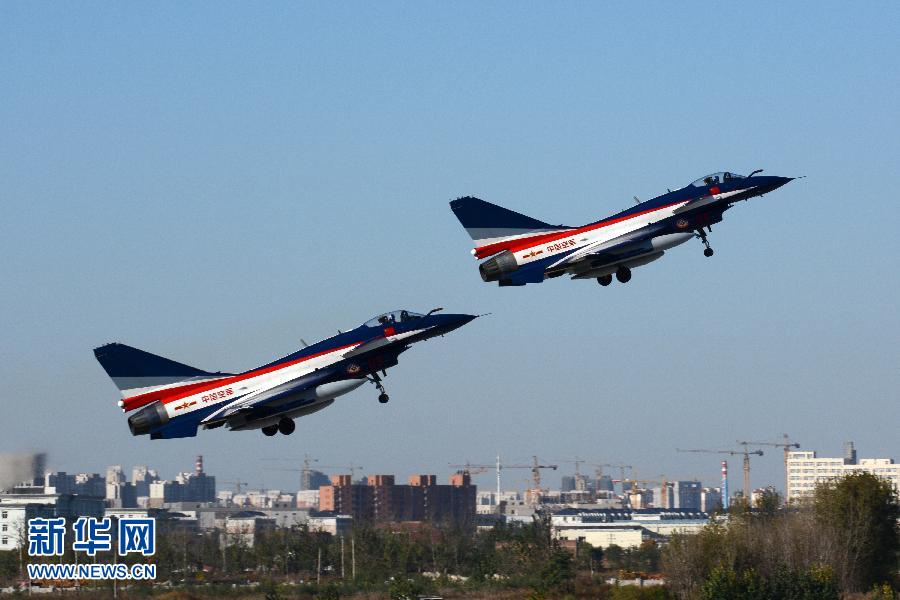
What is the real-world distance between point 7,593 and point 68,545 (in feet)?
68.5

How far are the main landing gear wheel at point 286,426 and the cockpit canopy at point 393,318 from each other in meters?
5.29

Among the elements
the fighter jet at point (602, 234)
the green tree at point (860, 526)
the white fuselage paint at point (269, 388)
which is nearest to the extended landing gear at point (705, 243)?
the fighter jet at point (602, 234)

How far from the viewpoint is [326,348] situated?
2420 inches

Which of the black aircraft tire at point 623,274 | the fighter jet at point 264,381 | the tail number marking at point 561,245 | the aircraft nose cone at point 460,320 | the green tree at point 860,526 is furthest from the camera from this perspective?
Result: the green tree at point 860,526

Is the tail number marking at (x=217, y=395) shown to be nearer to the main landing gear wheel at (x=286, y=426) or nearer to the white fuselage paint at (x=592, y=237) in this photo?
the main landing gear wheel at (x=286, y=426)

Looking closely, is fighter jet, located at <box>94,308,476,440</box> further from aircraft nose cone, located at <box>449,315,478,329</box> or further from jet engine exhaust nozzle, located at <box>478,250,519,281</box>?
jet engine exhaust nozzle, located at <box>478,250,519,281</box>

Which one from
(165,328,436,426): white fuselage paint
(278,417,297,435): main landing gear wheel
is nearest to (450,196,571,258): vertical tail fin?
(165,328,436,426): white fuselage paint

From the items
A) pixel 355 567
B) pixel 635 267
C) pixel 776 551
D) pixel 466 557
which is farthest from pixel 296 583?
pixel 635 267

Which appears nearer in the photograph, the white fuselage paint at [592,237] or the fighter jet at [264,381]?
the fighter jet at [264,381]

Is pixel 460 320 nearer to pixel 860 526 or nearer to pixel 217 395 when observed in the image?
pixel 217 395

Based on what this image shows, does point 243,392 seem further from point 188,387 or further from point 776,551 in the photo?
point 776,551

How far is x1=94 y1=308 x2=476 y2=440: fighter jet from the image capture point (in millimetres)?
60469

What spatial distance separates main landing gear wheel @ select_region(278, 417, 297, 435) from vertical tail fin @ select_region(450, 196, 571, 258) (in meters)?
12.3

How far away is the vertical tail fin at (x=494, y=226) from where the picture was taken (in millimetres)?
67125
